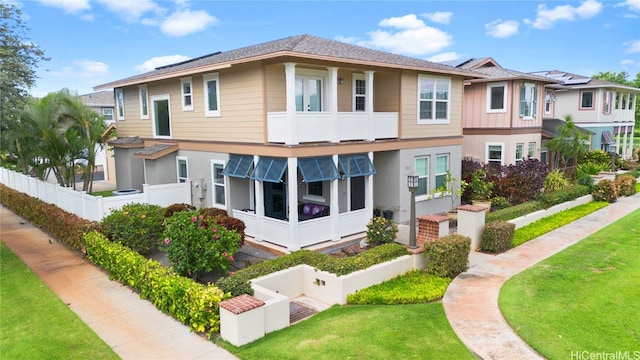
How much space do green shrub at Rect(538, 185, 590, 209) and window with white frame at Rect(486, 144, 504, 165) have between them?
3.41 m

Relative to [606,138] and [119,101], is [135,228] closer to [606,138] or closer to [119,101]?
[119,101]

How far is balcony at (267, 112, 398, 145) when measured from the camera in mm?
12953

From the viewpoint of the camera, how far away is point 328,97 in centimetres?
1521

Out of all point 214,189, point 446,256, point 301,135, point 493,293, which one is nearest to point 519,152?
point 446,256

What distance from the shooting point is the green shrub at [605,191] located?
21.0 metres

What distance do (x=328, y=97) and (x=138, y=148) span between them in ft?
32.3

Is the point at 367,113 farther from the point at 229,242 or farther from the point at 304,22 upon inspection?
the point at 304,22

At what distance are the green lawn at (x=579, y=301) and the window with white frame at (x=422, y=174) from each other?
5673 millimetres

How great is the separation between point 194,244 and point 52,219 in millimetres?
8292

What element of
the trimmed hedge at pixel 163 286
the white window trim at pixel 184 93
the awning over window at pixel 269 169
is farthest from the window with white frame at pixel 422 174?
the trimmed hedge at pixel 163 286

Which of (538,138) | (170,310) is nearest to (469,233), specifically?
(170,310)

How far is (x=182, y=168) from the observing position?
18.1 meters

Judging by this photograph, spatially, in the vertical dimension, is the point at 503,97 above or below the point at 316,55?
below

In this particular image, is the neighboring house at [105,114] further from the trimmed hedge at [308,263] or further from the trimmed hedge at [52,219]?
the trimmed hedge at [308,263]
